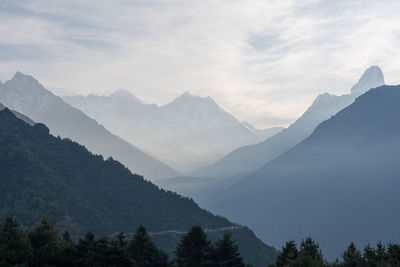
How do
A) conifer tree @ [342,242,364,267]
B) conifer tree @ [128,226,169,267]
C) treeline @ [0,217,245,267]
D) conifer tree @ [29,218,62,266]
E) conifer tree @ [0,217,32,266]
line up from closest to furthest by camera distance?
1. conifer tree @ [0,217,32,266]
2. treeline @ [0,217,245,267]
3. conifer tree @ [29,218,62,266]
4. conifer tree @ [342,242,364,267]
5. conifer tree @ [128,226,169,267]

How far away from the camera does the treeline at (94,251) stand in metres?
75.9

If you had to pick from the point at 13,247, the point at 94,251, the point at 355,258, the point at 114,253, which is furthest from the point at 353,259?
the point at 13,247

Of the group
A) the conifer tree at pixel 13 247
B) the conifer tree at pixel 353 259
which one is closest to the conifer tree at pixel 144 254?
the conifer tree at pixel 13 247

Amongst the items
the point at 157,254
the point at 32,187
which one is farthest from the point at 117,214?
the point at 157,254

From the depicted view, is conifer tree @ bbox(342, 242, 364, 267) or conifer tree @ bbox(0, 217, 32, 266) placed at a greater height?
conifer tree @ bbox(0, 217, 32, 266)

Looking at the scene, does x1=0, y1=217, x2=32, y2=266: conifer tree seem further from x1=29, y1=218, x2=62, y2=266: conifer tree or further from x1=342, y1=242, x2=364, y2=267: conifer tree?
x1=342, y1=242, x2=364, y2=267: conifer tree

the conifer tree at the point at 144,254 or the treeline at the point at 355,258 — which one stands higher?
the conifer tree at the point at 144,254

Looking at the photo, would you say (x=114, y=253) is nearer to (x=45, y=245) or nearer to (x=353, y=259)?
(x=45, y=245)

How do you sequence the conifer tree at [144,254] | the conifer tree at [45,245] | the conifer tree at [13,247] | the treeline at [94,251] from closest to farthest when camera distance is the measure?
1. the conifer tree at [13,247]
2. the treeline at [94,251]
3. the conifer tree at [45,245]
4. the conifer tree at [144,254]

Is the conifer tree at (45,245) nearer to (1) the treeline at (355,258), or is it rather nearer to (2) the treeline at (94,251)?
(2) the treeline at (94,251)

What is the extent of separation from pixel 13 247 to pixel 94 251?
12.7m

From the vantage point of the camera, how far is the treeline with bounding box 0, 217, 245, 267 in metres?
75.9

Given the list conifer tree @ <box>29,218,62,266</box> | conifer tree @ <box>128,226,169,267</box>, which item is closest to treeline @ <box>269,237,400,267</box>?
conifer tree @ <box>128,226,169,267</box>

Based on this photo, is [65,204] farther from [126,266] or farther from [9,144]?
[126,266]
